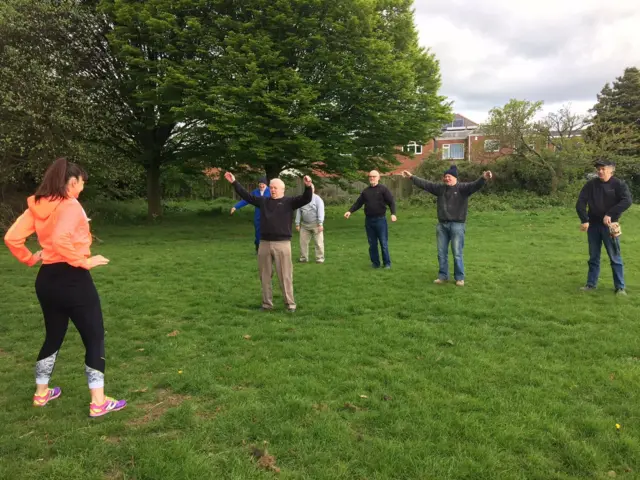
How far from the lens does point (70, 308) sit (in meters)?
3.87

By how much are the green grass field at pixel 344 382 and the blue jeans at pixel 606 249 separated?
0.36 metres

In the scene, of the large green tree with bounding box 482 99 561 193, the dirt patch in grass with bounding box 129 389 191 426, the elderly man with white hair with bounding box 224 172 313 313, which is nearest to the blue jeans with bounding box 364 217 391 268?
the elderly man with white hair with bounding box 224 172 313 313

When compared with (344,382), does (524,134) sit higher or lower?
higher

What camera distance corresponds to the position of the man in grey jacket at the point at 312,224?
11.1 metres

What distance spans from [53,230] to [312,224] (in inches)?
304

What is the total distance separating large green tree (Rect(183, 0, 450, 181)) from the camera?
16031mm

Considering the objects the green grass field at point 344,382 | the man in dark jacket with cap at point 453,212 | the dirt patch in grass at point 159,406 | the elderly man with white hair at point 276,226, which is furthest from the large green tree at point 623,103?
the dirt patch in grass at point 159,406

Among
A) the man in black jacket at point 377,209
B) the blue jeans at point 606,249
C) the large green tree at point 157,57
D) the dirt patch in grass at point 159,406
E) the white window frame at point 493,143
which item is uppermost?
the large green tree at point 157,57

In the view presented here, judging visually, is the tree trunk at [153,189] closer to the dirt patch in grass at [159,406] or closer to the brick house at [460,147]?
the brick house at [460,147]

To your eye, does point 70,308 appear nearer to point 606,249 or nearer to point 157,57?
point 606,249

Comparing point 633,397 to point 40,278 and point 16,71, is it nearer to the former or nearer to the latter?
point 40,278

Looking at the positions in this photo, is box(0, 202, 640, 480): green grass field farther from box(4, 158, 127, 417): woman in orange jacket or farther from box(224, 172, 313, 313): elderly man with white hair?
box(224, 172, 313, 313): elderly man with white hair

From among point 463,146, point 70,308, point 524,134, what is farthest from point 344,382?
point 463,146

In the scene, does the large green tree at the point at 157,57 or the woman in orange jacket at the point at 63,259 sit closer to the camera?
the woman in orange jacket at the point at 63,259
